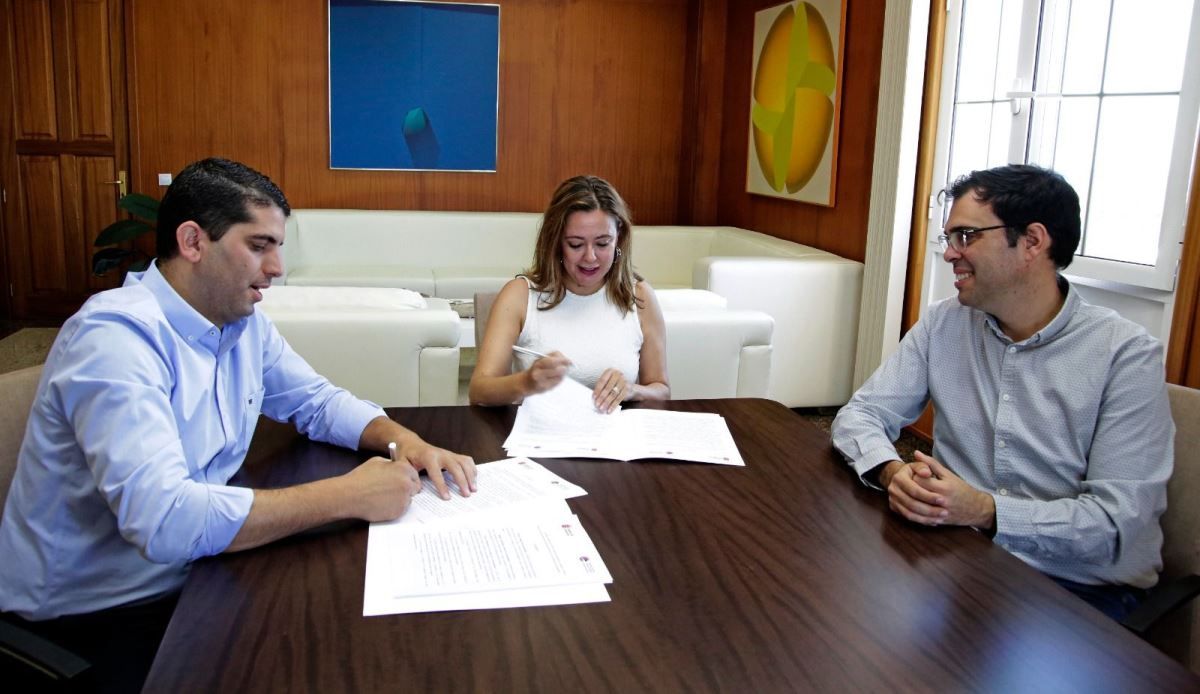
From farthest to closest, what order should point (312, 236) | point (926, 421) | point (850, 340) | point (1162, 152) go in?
point (312, 236)
point (850, 340)
point (926, 421)
point (1162, 152)

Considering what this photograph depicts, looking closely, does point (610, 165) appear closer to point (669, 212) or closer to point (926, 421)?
point (669, 212)

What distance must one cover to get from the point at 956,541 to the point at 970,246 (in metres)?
0.63

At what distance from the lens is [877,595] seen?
3.92ft

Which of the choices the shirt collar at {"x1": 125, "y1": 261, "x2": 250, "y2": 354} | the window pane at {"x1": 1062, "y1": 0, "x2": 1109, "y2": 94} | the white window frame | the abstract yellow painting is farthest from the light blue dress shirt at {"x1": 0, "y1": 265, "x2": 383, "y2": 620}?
the abstract yellow painting

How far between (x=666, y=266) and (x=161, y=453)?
16.1ft

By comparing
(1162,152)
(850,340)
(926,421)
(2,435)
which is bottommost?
(926,421)

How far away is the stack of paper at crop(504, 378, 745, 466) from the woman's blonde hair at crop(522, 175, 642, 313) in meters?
0.47

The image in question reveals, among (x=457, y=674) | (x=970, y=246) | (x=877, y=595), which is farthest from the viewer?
(x=970, y=246)

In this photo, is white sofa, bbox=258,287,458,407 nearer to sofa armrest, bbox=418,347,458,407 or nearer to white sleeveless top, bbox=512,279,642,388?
sofa armrest, bbox=418,347,458,407

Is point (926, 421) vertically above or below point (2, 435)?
below

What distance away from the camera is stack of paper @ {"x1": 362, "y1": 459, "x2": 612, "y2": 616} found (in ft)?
3.76

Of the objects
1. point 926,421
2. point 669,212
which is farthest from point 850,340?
point 669,212

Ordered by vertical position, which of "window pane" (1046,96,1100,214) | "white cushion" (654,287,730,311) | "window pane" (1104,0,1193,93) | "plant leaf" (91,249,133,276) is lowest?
"plant leaf" (91,249,133,276)

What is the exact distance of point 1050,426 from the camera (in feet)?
5.58
